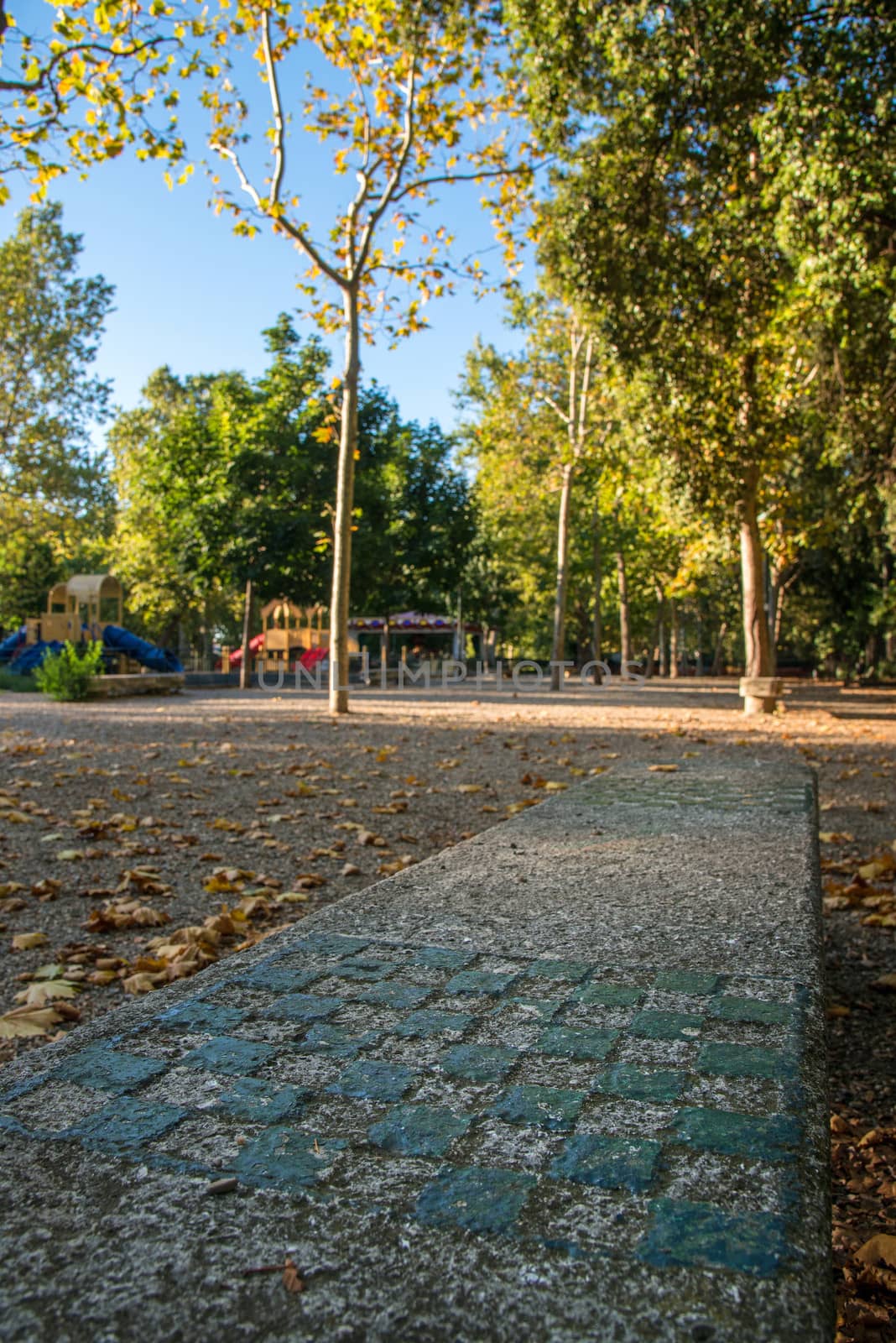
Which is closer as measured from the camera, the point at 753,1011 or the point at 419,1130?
the point at 419,1130

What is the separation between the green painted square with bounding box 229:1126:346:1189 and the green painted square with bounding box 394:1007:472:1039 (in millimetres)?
380

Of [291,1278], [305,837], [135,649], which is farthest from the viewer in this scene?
[135,649]

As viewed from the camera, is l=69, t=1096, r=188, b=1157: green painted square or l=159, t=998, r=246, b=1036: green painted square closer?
l=69, t=1096, r=188, b=1157: green painted square

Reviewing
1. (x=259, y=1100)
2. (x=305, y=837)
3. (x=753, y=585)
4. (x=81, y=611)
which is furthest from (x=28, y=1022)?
(x=81, y=611)

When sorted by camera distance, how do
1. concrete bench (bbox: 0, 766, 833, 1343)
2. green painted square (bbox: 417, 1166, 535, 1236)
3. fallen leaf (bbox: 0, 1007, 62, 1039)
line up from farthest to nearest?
1. fallen leaf (bbox: 0, 1007, 62, 1039)
2. green painted square (bbox: 417, 1166, 535, 1236)
3. concrete bench (bbox: 0, 766, 833, 1343)

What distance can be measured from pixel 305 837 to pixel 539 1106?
4.37m

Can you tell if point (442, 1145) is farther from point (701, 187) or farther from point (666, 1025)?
point (701, 187)

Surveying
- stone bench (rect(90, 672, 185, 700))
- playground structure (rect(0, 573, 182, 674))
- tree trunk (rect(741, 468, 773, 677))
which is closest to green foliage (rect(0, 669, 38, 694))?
playground structure (rect(0, 573, 182, 674))

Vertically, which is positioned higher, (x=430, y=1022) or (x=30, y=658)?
(x=30, y=658)

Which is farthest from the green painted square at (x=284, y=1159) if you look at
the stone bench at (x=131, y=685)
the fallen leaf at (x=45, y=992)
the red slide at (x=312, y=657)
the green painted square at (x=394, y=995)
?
the red slide at (x=312, y=657)

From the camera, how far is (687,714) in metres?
15.3

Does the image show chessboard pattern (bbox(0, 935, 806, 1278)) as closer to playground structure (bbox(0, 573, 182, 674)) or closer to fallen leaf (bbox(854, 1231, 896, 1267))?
fallen leaf (bbox(854, 1231, 896, 1267))

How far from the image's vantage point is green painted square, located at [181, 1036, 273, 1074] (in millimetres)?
1490

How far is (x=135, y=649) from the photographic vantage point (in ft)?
85.9
